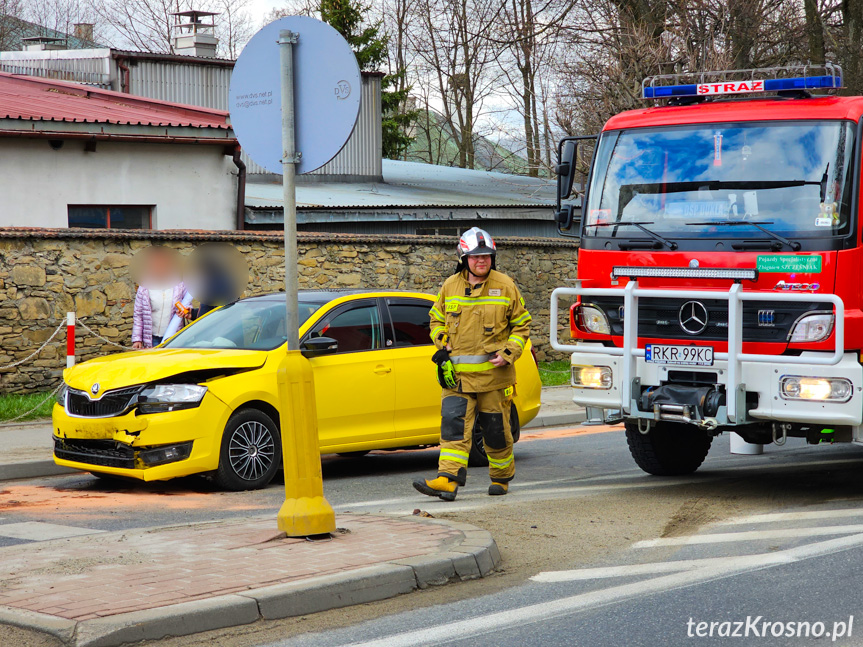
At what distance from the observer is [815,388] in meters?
7.61

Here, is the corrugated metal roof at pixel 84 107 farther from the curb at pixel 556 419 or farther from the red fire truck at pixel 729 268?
the red fire truck at pixel 729 268

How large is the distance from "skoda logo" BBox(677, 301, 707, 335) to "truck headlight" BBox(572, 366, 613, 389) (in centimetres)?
70

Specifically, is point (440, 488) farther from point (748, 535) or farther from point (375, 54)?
point (375, 54)

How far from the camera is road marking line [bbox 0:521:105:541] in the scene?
7.26 meters

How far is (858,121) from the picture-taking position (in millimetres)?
7934

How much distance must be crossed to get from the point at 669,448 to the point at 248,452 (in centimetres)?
360

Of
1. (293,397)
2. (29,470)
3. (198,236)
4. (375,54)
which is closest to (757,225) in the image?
(293,397)

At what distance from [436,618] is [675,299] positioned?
3.68 m

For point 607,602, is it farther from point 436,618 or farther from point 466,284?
point 466,284

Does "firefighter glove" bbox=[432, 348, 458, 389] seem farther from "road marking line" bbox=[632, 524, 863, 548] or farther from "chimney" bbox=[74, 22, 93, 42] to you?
"chimney" bbox=[74, 22, 93, 42]

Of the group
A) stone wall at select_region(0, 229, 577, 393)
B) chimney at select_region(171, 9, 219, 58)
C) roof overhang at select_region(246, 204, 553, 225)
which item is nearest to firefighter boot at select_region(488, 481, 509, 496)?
stone wall at select_region(0, 229, 577, 393)

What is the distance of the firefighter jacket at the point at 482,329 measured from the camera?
8523mm

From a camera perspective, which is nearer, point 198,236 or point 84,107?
point 198,236

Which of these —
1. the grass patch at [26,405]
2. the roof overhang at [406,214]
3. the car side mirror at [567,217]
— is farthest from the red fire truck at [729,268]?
the roof overhang at [406,214]
